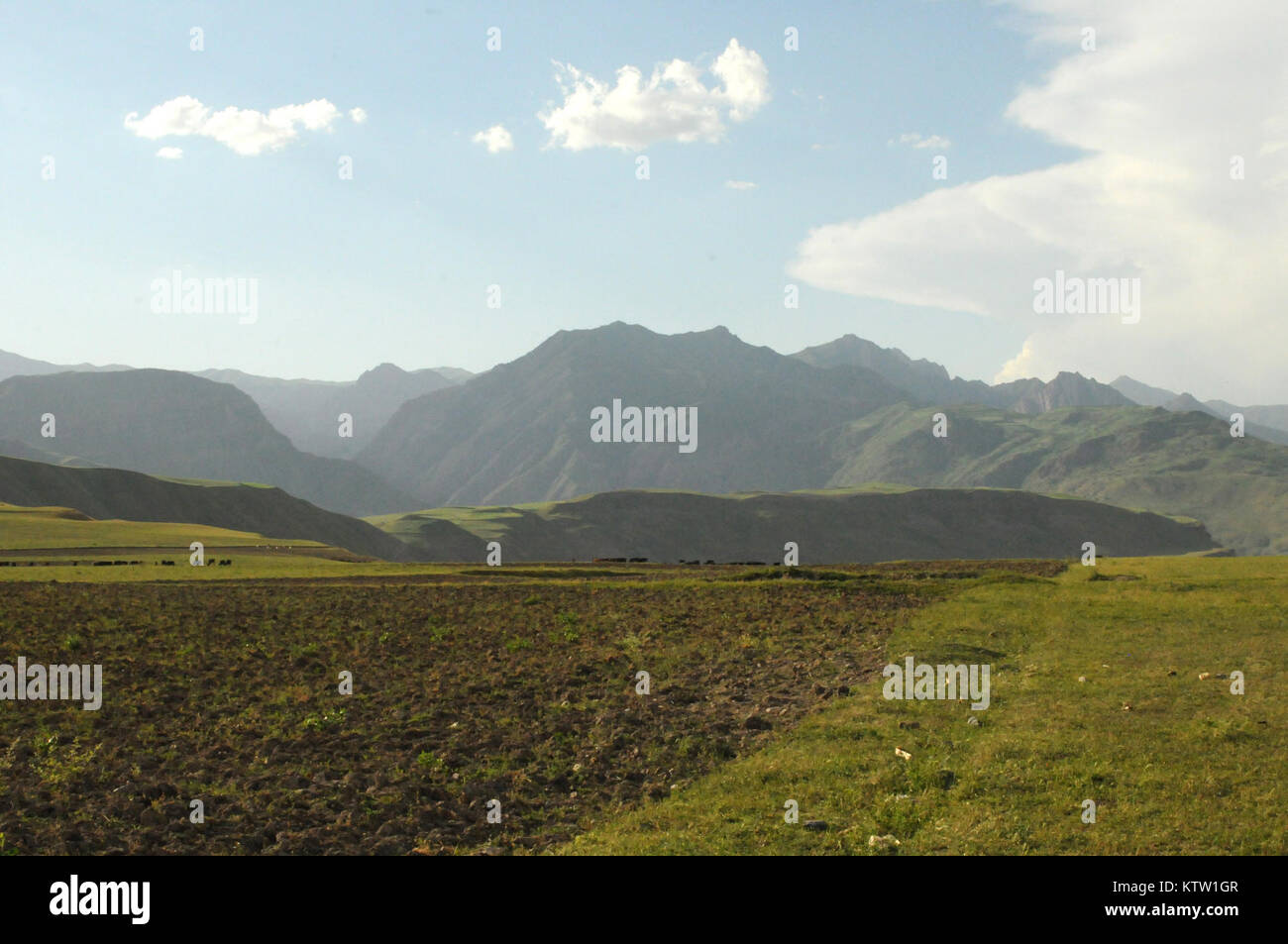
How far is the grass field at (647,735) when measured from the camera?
50.2 ft

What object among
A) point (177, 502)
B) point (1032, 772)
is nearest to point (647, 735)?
point (1032, 772)

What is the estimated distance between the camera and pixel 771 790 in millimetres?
17406

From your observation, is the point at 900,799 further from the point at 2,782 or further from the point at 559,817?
the point at 2,782

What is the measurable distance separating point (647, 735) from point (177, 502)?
177 meters

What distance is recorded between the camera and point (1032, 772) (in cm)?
1708

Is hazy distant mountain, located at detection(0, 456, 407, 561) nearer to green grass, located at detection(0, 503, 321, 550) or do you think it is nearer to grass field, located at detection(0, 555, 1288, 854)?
green grass, located at detection(0, 503, 321, 550)

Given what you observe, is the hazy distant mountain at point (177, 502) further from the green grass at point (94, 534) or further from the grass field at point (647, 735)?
the grass field at point (647, 735)

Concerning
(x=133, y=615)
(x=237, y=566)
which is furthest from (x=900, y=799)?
(x=237, y=566)

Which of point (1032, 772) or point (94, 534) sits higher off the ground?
point (94, 534)

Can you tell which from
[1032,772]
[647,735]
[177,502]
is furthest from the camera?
[177,502]

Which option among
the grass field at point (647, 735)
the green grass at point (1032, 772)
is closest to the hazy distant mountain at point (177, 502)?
the grass field at point (647, 735)

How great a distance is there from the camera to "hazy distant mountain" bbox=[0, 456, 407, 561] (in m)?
164

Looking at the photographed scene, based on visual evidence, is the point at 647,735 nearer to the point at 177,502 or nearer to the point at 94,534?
the point at 94,534
